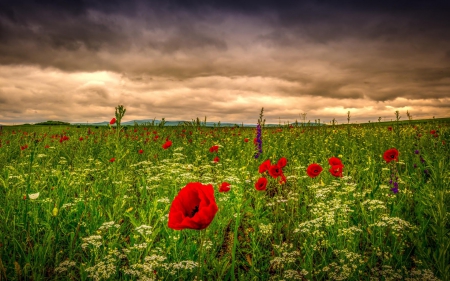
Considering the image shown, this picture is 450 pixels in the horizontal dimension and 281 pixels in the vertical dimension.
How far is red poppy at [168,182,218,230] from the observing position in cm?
135

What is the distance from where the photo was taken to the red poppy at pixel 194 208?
1.35 metres

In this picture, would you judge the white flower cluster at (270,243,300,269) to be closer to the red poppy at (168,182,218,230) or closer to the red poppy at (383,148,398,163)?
the red poppy at (168,182,218,230)

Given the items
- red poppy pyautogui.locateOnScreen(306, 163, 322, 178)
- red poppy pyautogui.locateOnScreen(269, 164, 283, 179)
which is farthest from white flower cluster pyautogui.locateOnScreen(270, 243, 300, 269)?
red poppy pyautogui.locateOnScreen(306, 163, 322, 178)

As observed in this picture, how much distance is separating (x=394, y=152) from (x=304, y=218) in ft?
5.50

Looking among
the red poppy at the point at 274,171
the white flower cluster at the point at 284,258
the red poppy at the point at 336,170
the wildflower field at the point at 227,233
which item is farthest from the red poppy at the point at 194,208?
the red poppy at the point at 336,170

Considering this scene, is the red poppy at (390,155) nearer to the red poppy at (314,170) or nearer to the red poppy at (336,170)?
the red poppy at (336,170)

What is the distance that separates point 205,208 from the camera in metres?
1.34

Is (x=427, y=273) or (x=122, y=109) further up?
(x=122, y=109)

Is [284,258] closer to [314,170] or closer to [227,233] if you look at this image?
[227,233]

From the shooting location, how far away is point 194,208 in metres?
1.64

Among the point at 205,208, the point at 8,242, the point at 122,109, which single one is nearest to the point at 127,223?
the point at 8,242

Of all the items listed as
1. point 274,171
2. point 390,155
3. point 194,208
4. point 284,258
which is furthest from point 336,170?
Answer: point 194,208

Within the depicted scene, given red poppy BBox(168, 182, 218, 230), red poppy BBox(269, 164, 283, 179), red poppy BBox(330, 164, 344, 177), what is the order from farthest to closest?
red poppy BBox(269, 164, 283, 179) → red poppy BBox(330, 164, 344, 177) → red poppy BBox(168, 182, 218, 230)

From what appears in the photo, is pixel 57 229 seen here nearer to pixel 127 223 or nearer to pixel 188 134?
pixel 127 223
